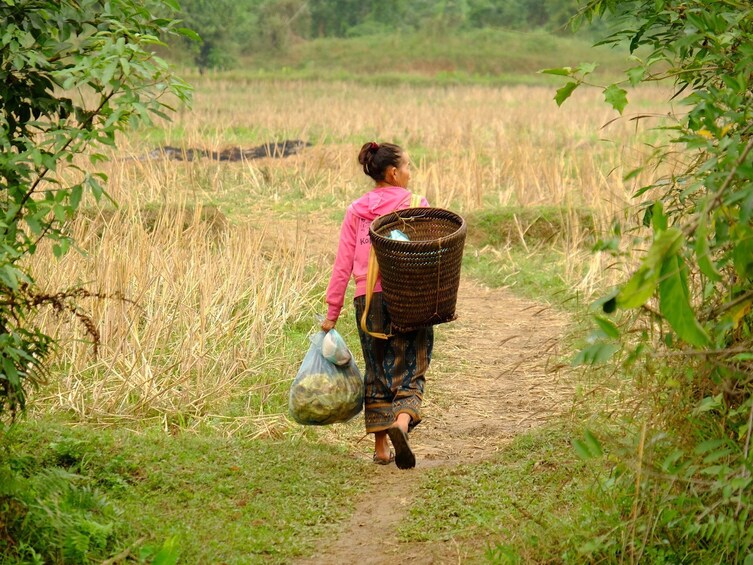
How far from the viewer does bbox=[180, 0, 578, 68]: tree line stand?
39.6 metres

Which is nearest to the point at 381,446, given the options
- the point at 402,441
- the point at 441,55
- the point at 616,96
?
the point at 402,441

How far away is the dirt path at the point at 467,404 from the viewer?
355 centimetres

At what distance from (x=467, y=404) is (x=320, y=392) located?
140 cm

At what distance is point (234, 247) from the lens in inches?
270

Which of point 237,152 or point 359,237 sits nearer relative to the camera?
point 359,237

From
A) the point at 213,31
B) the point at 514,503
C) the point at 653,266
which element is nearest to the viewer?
the point at 653,266

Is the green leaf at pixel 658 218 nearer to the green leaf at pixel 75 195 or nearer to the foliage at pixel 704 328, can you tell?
the foliage at pixel 704 328

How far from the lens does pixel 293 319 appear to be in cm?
652

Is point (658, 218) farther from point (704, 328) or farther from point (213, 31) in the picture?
point (213, 31)

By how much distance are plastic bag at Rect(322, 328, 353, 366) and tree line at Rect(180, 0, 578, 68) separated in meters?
34.8

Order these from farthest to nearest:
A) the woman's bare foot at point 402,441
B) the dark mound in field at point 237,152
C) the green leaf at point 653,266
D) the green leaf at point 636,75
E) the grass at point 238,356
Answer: the dark mound in field at point 237,152, the woman's bare foot at point 402,441, the grass at point 238,356, the green leaf at point 636,75, the green leaf at point 653,266

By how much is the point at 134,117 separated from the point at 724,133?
175 cm

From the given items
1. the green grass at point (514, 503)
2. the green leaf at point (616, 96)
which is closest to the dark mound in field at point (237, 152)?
the green grass at point (514, 503)

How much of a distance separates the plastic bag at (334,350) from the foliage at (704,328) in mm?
1387
